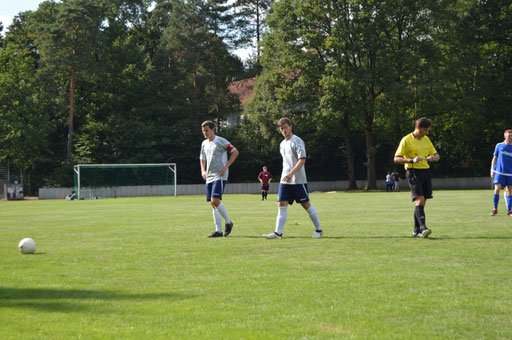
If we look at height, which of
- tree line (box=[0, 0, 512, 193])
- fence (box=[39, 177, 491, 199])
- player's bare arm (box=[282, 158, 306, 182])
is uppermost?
tree line (box=[0, 0, 512, 193])

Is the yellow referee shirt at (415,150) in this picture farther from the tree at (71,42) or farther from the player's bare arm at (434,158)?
the tree at (71,42)

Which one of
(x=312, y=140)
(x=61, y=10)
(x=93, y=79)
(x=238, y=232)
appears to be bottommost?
(x=238, y=232)

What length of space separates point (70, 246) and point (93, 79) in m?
47.9

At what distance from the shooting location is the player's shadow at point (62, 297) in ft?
16.9

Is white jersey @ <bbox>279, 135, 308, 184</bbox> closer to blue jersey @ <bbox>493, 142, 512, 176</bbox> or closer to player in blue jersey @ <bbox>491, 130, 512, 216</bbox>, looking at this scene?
player in blue jersey @ <bbox>491, 130, 512, 216</bbox>

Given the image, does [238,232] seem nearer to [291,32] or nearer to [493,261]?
[493,261]

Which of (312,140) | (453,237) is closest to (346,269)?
(453,237)

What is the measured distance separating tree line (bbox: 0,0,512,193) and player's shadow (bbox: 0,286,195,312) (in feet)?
135

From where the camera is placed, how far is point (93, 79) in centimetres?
5509

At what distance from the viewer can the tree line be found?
4719cm

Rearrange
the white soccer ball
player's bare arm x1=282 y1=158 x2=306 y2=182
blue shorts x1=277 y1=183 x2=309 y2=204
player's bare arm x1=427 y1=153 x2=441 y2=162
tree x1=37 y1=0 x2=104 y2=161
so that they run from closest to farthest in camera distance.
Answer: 1. the white soccer ball
2. player's bare arm x1=427 y1=153 x2=441 y2=162
3. player's bare arm x1=282 y1=158 x2=306 y2=182
4. blue shorts x1=277 y1=183 x2=309 y2=204
5. tree x1=37 y1=0 x2=104 y2=161

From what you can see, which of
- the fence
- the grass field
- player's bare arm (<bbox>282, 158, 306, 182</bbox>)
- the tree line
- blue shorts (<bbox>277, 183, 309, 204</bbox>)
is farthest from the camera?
the fence

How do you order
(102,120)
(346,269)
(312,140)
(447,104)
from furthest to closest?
(102,120) < (312,140) < (447,104) < (346,269)

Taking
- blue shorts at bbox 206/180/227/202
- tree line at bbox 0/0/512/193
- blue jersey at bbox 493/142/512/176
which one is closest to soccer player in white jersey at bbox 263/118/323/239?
blue shorts at bbox 206/180/227/202
